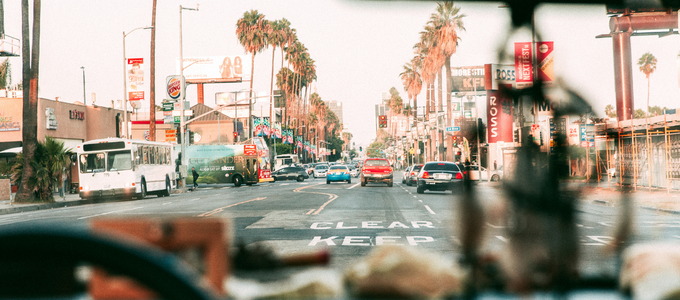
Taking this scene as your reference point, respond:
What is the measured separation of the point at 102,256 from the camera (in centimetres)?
122

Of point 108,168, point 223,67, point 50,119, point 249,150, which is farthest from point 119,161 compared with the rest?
point 223,67

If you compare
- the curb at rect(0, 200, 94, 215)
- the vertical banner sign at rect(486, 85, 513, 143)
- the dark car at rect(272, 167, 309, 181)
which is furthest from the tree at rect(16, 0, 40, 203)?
the dark car at rect(272, 167, 309, 181)

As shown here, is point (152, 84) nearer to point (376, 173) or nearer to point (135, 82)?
point (135, 82)

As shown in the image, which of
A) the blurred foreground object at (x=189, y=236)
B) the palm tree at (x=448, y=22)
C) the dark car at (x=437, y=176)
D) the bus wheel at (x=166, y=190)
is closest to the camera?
the blurred foreground object at (x=189, y=236)

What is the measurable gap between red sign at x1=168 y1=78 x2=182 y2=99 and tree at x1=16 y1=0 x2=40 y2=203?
15877 mm

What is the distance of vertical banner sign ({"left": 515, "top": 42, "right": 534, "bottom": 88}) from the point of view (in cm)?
210

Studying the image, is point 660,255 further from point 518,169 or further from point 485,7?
point 485,7

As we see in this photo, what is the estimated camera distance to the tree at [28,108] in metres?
25.5

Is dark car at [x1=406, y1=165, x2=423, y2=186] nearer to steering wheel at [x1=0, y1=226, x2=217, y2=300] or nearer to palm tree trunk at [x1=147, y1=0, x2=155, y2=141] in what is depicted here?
palm tree trunk at [x1=147, y1=0, x2=155, y2=141]

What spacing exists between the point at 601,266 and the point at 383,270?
1172mm

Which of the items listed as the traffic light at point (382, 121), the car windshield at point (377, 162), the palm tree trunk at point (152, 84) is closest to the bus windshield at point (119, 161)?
the palm tree trunk at point (152, 84)

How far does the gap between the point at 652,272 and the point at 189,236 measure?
1558 mm

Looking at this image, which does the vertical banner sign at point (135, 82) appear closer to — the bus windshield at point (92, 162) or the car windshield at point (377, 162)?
the bus windshield at point (92, 162)

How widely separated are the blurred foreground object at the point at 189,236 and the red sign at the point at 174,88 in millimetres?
42063
